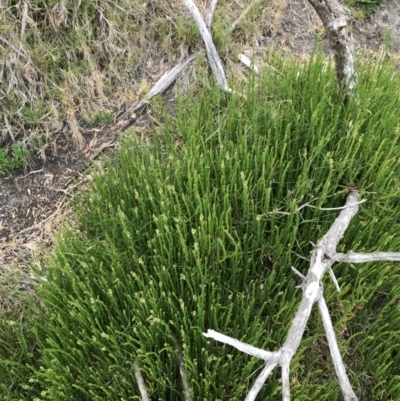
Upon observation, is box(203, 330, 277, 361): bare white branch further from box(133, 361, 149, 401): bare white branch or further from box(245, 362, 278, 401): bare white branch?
box(133, 361, 149, 401): bare white branch

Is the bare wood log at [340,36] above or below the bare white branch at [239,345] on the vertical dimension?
above

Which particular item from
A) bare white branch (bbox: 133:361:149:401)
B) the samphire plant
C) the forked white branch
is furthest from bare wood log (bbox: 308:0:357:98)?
the samphire plant

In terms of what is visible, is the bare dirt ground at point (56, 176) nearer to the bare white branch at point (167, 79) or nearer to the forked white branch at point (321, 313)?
the bare white branch at point (167, 79)

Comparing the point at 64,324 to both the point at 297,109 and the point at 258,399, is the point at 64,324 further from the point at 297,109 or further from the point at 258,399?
the point at 297,109

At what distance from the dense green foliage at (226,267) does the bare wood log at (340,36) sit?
7 centimetres

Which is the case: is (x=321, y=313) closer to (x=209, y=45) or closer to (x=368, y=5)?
(x=209, y=45)

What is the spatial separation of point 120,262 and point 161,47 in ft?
5.25

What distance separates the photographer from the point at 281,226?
6.59ft

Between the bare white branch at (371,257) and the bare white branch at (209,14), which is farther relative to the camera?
the bare white branch at (209,14)

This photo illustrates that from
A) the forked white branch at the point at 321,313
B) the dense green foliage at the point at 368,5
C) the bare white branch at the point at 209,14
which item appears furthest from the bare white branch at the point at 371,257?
the dense green foliage at the point at 368,5

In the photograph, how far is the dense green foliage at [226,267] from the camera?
1.74 m

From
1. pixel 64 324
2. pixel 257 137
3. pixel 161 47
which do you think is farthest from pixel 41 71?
pixel 64 324

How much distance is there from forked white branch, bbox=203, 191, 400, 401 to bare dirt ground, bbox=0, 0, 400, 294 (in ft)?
3.89

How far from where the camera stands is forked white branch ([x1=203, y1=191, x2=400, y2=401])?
130 cm
